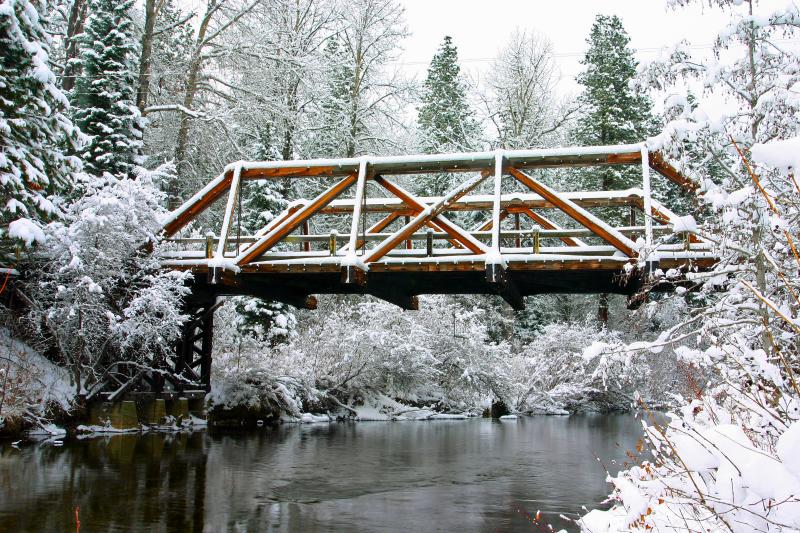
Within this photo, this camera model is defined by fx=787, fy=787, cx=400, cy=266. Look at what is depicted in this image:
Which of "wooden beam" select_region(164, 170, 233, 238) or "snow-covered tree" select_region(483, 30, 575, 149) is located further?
"snow-covered tree" select_region(483, 30, 575, 149)

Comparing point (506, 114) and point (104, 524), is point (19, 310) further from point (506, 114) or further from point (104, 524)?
point (506, 114)

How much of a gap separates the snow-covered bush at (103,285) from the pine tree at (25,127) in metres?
0.74

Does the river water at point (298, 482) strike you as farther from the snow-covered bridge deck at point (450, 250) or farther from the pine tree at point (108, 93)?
the pine tree at point (108, 93)

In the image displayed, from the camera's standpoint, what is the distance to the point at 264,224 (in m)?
26.2

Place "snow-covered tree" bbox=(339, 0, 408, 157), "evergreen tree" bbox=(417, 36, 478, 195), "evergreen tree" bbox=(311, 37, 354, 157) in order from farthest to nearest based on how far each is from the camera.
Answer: "evergreen tree" bbox=(417, 36, 478, 195) → "snow-covered tree" bbox=(339, 0, 408, 157) → "evergreen tree" bbox=(311, 37, 354, 157)

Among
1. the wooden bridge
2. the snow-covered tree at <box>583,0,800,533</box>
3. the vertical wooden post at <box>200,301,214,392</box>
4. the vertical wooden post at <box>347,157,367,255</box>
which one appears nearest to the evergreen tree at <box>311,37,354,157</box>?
the vertical wooden post at <box>200,301,214,392</box>

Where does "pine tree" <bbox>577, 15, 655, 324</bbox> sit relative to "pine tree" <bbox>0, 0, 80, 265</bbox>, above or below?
above

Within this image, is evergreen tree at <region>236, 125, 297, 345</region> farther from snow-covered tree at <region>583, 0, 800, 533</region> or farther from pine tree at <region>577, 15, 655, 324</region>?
snow-covered tree at <region>583, 0, 800, 533</region>

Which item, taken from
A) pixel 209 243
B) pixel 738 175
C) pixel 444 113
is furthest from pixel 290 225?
pixel 444 113

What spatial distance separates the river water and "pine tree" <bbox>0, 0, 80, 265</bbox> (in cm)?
443

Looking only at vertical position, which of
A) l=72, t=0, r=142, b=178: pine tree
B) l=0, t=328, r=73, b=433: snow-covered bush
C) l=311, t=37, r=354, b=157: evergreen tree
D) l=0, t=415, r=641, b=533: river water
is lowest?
l=0, t=415, r=641, b=533: river water

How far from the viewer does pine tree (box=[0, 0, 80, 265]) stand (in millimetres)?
14812

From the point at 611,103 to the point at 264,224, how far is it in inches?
688

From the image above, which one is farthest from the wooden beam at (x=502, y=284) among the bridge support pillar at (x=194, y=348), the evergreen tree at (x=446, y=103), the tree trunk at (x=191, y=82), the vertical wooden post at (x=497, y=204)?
the evergreen tree at (x=446, y=103)
